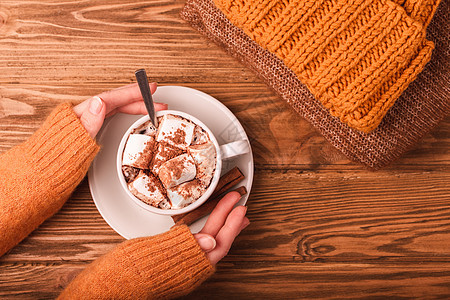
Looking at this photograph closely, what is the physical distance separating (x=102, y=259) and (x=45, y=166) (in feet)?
0.74

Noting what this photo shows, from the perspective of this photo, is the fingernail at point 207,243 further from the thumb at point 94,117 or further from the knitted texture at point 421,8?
the knitted texture at point 421,8

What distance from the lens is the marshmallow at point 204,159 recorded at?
65cm

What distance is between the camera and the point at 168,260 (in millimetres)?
662

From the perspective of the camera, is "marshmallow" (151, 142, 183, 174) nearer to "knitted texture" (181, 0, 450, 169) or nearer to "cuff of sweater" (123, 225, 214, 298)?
"cuff of sweater" (123, 225, 214, 298)

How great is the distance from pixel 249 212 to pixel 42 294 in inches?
20.8

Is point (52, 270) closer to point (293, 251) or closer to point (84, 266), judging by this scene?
point (84, 266)

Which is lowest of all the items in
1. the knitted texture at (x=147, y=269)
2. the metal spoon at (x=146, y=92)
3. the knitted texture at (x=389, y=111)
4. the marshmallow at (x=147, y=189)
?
the knitted texture at (x=147, y=269)

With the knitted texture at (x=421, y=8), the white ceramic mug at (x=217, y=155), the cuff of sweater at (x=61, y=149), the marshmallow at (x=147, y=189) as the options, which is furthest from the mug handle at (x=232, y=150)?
the knitted texture at (x=421, y=8)

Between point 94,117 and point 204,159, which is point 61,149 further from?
point 204,159

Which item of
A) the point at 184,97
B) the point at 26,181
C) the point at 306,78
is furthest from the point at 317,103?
the point at 26,181

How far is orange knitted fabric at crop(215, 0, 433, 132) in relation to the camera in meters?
0.62

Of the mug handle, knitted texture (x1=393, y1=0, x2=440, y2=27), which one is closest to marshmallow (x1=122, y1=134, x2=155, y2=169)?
the mug handle

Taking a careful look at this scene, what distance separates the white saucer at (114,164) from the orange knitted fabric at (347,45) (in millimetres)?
190

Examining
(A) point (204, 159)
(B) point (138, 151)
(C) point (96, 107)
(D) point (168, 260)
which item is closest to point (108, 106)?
(C) point (96, 107)
